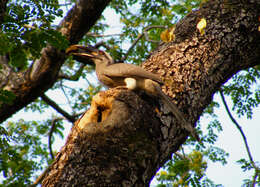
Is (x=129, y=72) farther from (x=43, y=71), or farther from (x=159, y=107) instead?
(x=43, y=71)

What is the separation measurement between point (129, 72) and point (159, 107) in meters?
1.05

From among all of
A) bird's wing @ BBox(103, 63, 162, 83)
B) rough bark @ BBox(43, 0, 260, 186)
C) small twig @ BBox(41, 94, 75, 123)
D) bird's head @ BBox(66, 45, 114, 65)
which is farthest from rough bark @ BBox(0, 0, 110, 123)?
rough bark @ BBox(43, 0, 260, 186)

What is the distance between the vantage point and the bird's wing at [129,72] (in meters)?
3.11

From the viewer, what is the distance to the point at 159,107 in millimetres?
2699

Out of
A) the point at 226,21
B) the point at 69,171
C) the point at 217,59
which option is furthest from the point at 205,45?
the point at 69,171

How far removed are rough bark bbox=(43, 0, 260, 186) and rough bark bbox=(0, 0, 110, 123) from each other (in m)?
1.94

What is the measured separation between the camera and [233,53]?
11.0 ft

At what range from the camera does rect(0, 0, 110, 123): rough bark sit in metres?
4.77

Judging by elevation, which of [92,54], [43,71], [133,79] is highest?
[92,54]

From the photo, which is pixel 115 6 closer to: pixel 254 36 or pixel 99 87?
pixel 99 87

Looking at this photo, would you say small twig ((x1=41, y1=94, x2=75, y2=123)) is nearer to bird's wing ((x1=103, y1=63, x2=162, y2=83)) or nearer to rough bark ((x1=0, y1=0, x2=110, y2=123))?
rough bark ((x1=0, y1=0, x2=110, y2=123))

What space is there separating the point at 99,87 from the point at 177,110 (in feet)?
20.7

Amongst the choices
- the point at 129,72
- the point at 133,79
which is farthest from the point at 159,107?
the point at 129,72

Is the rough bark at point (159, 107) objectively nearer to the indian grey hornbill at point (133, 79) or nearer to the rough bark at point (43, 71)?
the indian grey hornbill at point (133, 79)
